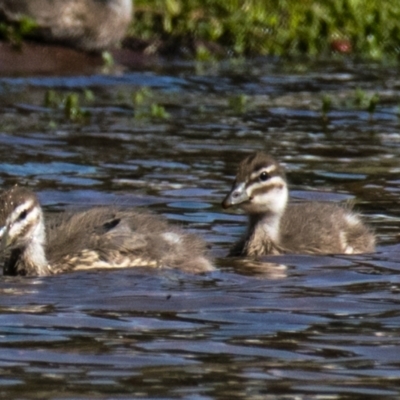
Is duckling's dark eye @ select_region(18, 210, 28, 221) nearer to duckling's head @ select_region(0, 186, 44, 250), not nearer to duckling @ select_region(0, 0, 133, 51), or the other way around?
duckling's head @ select_region(0, 186, 44, 250)

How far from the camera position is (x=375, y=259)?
10.4m

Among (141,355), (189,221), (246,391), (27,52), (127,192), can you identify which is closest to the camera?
(246,391)

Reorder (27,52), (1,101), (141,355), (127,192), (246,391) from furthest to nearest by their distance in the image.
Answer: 1. (27,52)
2. (1,101)
3. (127,192)
4. (141,355)
5. (246,391)

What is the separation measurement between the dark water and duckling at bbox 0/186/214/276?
0.61 feet

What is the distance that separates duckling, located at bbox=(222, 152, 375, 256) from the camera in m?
10.8

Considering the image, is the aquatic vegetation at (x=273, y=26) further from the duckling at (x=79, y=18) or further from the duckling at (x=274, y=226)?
the duckling at (x=274, y=226)

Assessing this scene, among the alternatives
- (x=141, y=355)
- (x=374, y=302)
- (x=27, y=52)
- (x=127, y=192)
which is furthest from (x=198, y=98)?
(x=141, y=355)

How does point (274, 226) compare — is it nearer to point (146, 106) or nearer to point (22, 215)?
point (22, 215)

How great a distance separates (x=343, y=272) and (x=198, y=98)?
903 centimetres

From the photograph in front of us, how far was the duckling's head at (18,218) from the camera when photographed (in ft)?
31.3

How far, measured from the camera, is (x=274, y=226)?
1091 centimetres

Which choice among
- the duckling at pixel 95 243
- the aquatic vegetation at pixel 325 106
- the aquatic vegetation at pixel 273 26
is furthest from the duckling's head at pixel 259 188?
the aquatic vegetation at pixel 273 26

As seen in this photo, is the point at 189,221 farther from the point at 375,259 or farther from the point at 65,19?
the point at 65,19

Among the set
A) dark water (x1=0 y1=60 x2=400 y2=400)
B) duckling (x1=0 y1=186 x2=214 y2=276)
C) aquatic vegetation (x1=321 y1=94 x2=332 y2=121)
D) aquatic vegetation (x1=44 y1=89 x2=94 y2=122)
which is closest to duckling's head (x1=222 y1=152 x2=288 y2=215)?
dark water (x1=0 y1=60 x2=400 y2=400)
